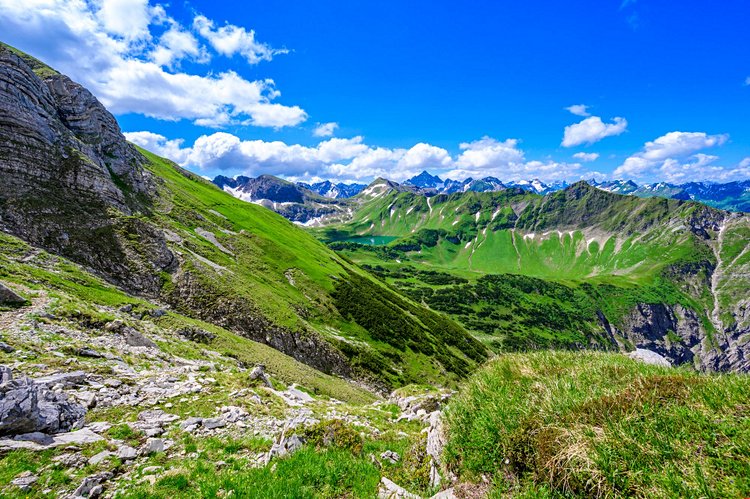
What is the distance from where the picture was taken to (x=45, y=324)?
20703mm

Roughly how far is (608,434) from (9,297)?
107ft

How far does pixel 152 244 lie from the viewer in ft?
155

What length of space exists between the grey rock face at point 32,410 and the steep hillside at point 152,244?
108 ft

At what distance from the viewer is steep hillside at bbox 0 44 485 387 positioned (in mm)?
42094

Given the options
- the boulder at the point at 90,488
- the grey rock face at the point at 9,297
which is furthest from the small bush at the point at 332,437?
the grey rock face at the point at 9,297

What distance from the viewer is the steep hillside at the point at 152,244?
4209cm

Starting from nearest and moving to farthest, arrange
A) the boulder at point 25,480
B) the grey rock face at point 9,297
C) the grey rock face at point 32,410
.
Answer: the boulder at point 25,480, the grey rock face at point 32,410, the grey rock face at point 9,297

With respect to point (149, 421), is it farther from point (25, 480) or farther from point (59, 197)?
point (59, 197)

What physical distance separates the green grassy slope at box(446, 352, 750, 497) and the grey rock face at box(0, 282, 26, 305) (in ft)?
93.7

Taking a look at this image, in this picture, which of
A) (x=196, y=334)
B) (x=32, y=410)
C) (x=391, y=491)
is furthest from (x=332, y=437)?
(x=196, y=334)

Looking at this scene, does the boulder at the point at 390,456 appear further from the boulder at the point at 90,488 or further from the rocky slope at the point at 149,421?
the boulder at the point at 90,488

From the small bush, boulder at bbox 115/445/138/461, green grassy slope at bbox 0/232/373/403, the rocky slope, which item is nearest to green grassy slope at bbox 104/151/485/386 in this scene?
green grassy slope at bbox 0/232/373/403

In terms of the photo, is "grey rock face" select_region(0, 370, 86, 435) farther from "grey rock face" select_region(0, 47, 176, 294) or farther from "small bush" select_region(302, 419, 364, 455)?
"grey rock face" select_region(0, 47, 176, 294)

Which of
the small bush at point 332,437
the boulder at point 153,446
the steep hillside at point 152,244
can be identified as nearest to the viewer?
the boulder at point 153,446
